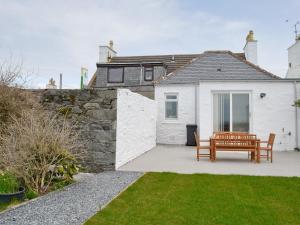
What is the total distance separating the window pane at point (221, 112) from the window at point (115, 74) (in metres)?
9.68

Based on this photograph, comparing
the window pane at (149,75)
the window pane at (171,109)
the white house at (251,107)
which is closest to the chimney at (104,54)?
the window pane at (149,75)

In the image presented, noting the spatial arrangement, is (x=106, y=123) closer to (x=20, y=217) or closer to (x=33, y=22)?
(x=20, y=217)

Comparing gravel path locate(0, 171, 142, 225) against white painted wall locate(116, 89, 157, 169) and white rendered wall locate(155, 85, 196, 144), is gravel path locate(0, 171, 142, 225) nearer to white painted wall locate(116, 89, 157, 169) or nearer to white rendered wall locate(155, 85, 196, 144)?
white painted wall locate(116, 89, 157, 169)

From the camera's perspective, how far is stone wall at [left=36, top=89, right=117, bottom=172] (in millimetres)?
7801

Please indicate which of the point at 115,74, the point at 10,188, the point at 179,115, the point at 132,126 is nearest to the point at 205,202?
the point at 10,188

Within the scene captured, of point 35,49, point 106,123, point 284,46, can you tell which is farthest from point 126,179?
point 284,46

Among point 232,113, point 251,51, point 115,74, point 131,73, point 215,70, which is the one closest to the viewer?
point 232,113

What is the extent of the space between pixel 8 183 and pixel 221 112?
10.2 metres

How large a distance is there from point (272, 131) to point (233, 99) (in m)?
2.32

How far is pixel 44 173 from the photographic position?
5691 millimetres

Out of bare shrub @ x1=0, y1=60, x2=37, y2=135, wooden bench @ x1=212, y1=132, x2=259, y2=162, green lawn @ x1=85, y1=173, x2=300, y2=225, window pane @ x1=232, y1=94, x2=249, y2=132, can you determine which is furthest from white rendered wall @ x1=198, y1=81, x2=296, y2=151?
bare shrub @ x1=0, y1=60, x2=37, y2=135

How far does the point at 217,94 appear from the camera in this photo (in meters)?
13.4

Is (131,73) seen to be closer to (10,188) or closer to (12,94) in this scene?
(12,94)

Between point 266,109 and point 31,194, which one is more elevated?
point 266,109
